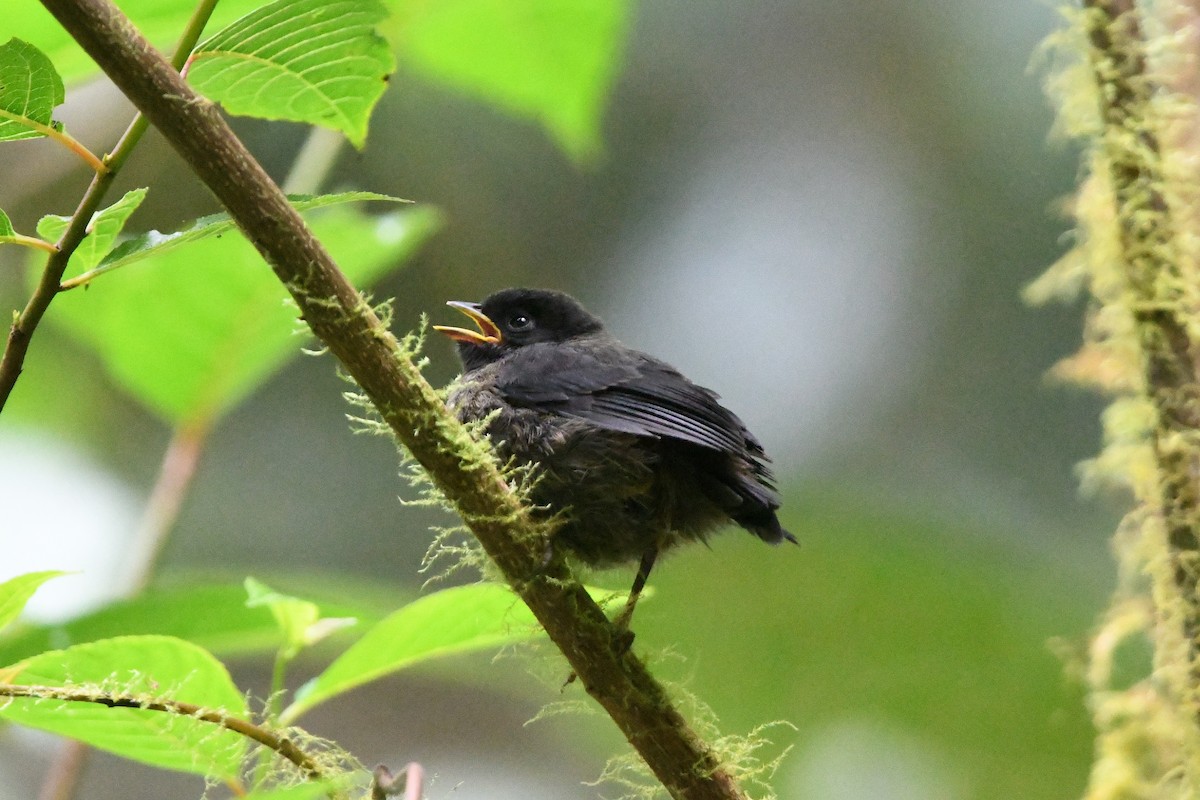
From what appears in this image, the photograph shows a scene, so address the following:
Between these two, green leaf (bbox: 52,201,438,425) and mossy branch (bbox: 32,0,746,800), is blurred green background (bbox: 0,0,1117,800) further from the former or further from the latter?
mossy branch (bbox: 32,0,746,800)

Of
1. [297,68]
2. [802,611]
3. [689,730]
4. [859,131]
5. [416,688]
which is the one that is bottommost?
[689,730]

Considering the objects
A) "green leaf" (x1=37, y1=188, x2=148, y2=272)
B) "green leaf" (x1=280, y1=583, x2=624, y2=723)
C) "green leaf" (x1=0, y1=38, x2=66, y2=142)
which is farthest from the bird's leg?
"green leaf" (x1=0, y1=38, x2=66, y2=142)

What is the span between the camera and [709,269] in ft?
23.3

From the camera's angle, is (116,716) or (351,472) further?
(351,472)

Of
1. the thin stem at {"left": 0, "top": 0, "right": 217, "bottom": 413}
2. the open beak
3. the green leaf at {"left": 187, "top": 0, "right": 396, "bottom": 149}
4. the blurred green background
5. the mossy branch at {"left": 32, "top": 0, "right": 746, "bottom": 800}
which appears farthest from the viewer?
the blurred green background

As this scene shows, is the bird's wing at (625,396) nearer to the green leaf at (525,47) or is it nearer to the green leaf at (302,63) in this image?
the green leaf at (525,47)

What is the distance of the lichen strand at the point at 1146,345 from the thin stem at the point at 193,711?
1.82m

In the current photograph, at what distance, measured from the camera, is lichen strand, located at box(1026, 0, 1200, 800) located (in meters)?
2.40

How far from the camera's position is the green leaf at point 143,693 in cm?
150

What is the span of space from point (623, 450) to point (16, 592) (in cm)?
131

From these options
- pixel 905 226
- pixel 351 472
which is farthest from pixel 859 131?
pixel 351 472

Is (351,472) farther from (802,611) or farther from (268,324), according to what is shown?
(268,324)

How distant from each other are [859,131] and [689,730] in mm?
6646

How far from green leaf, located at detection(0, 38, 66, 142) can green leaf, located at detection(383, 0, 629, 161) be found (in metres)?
1.22
